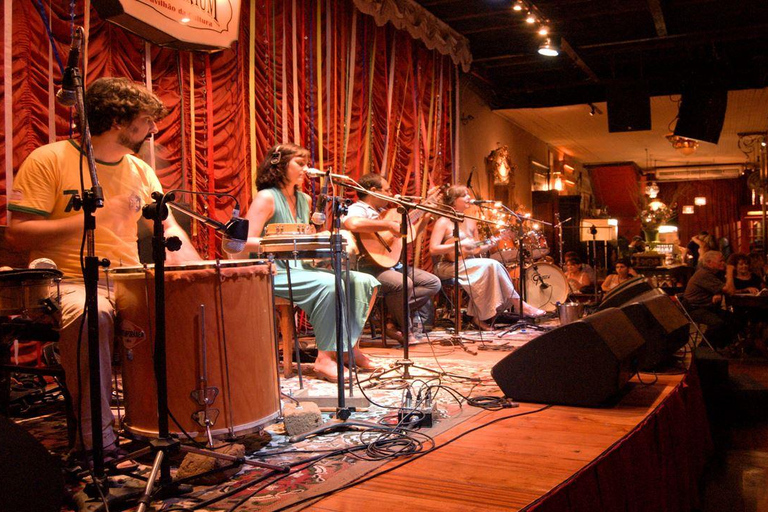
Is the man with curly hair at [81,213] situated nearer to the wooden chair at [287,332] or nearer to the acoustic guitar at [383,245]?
the wooden chair at [287,332]

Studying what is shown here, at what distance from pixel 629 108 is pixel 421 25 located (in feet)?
12.6

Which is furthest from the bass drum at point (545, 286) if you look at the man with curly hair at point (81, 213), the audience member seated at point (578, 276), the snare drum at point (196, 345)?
the snare drum at point (196, 345)

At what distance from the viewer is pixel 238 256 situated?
4.30m

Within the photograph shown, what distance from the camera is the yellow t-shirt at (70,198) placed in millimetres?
2770

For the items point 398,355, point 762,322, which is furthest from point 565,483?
point 762,322

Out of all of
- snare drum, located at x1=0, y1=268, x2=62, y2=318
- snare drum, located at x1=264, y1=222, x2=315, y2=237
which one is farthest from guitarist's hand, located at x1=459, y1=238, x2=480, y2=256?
snare drum, located at x1=0, y1=268, x2=62, y2=318

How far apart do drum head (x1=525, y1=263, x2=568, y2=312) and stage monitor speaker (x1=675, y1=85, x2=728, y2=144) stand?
328cm

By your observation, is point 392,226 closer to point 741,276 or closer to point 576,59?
point 741,276

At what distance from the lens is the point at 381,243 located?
5.58m

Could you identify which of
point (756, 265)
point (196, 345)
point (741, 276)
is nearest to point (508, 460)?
point (196, 345)

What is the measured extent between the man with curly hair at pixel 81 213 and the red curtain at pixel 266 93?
1087 millimetres

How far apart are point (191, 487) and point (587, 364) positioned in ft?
6.23

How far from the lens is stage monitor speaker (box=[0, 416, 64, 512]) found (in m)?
1.65

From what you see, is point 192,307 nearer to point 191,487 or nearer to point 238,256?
point 191,487
